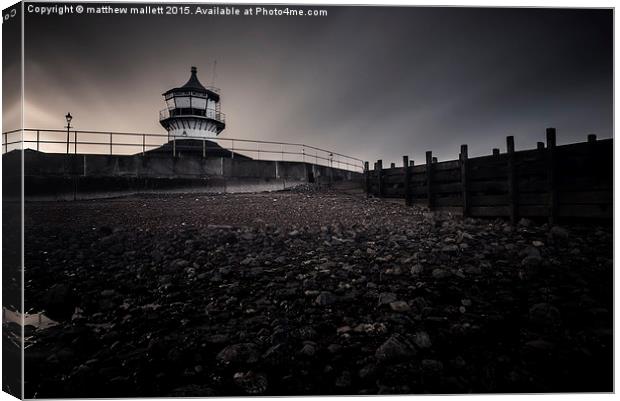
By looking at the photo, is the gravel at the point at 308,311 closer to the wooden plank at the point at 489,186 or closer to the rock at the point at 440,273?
the rock at the point at 440,273

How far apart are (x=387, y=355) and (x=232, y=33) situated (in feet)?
8.93

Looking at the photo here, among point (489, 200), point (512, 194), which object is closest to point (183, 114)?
point (489, 200)

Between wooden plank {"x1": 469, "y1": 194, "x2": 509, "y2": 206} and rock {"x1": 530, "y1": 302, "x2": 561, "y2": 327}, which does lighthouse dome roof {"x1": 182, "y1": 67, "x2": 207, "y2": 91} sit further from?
wooden plank {"x1": 469, "y1": 194, "x2": 509, "y2": 206}

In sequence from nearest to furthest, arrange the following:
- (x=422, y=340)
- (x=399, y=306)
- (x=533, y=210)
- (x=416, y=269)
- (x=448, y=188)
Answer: (x=422, y=340), (x=399, y=306), (x=416, y=269), (x=533, y=210), (x=448, y=188)

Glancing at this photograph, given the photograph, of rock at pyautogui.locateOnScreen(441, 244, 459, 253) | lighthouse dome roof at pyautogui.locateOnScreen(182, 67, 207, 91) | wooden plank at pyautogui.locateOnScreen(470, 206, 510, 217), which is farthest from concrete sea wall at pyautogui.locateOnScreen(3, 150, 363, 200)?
rock at pyautogui.locateOnScreen(441, 244, 459, 253)

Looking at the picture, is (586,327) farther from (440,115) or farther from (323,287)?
(440,115)

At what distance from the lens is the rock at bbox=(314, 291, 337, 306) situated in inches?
92.9

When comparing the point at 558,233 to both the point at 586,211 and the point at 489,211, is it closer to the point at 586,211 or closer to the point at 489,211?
the point at 586,211

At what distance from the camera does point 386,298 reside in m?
2.38

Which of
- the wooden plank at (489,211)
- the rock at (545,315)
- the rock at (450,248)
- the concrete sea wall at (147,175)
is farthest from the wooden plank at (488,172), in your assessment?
the rock at (545,315)

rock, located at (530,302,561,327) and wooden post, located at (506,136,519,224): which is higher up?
wooden post, located at (506,136,519,224)

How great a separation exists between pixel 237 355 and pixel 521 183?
13.7 ft

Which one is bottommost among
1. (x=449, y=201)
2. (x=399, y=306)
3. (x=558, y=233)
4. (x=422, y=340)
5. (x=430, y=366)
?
(x=430, y=366)

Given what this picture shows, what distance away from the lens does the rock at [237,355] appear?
192cm
